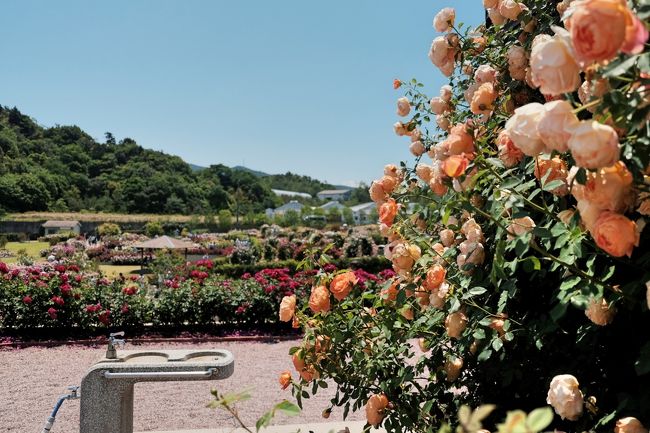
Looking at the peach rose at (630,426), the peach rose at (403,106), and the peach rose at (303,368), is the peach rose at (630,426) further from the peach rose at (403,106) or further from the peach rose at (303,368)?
the peach rose at (403,106)

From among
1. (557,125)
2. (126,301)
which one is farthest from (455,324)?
(126,301)

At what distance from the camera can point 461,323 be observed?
3.84 ft

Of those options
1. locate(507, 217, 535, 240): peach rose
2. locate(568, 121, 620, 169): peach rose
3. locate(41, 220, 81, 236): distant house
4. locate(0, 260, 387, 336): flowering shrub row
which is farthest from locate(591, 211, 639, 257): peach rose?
locate(41, 220, 81, 236): distant house

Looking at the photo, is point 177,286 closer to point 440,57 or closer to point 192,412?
point 192,412

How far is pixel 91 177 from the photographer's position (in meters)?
53.8

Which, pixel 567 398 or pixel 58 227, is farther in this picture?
pixel 58 227

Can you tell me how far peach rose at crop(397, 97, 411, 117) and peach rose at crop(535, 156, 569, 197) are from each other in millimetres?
1164

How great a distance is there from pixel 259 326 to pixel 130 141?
206 ft

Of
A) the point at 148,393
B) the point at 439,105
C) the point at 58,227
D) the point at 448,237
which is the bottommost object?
the point at 148,393

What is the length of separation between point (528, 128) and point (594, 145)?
4.1 inches

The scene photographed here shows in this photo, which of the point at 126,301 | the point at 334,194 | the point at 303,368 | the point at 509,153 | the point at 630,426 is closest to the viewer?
the point at 630,426

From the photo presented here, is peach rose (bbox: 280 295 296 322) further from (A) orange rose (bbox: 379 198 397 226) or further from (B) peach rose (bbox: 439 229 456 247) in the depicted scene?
(B) peach rose (bbox: 439 229 456 247)

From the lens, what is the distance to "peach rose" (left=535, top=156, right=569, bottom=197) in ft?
2.81

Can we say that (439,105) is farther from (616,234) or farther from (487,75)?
(616,234)
